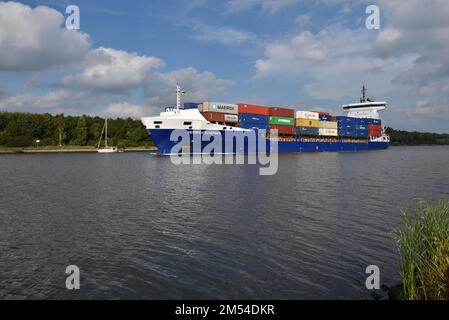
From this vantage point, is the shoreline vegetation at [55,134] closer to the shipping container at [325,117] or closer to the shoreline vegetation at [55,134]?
the shoreline vegetation at [55,134]

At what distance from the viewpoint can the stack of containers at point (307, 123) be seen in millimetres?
85938

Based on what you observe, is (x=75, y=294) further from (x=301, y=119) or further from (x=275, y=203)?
(x=301, y=119)

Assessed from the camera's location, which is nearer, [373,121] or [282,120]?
[282,120]

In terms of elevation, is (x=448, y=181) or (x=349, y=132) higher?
(x=349, y=132)

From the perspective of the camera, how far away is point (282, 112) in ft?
268

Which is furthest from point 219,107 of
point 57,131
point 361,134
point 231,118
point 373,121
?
point 57,131

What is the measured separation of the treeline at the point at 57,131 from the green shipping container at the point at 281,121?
223ft

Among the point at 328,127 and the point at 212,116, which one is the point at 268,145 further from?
the point at 328,127

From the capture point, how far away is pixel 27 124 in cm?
11281

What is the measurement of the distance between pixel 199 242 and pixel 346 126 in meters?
98.1

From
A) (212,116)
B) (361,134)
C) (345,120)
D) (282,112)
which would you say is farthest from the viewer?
(361,134)

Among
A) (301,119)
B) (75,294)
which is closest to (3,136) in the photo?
(301,119)

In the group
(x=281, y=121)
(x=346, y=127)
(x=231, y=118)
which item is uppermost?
(x=346, y=127)

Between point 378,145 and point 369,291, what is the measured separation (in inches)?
4665
